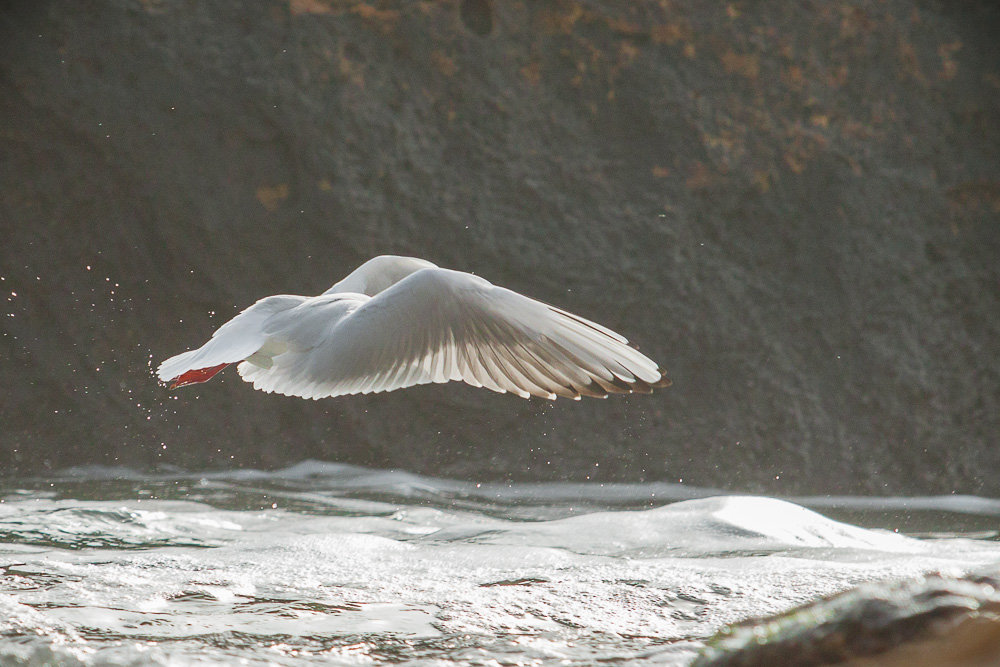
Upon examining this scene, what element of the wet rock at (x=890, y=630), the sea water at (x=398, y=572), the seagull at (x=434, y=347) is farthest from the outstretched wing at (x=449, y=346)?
the wet rock at (x=890, y=630)

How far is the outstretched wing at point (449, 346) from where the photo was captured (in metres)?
2.07

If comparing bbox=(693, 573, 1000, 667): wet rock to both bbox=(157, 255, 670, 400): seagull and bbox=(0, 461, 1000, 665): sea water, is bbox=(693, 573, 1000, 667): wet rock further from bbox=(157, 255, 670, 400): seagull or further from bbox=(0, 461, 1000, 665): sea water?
bbox=(157, 255, 670, 400): seagull

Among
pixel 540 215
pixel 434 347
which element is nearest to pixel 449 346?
pixel 434 347

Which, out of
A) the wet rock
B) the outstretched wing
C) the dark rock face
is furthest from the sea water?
the dark rock face

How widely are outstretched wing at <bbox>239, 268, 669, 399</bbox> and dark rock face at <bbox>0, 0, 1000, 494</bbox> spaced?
1.75 meters

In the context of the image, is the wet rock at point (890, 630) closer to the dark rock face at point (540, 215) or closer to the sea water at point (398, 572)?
the sea water at point (398, 572)

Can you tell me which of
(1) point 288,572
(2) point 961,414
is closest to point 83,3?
(1) point 288,572

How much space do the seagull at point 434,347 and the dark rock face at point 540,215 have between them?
5.70 ft

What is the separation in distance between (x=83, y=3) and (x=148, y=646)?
3159 mm

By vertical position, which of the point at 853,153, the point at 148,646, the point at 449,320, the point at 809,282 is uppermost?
the point at 853,153

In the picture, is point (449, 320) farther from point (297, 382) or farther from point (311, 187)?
point (311, 187)

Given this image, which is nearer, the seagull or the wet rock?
the wet rock

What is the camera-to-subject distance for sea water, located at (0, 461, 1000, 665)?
5.17 ft

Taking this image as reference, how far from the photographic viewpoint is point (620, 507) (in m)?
3.57
